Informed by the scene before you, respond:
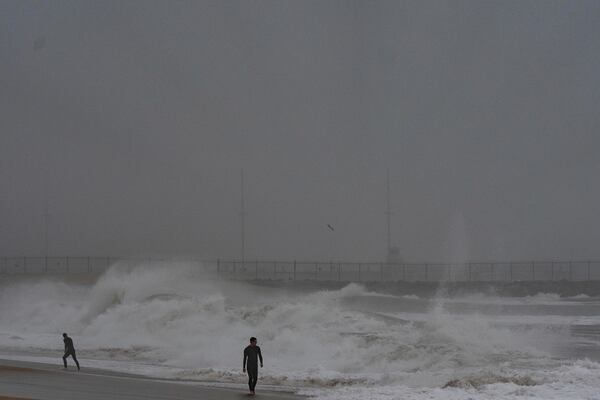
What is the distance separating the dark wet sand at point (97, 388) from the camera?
15289mm

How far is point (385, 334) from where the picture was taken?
27.8 m

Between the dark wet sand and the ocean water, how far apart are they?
4.53 feet

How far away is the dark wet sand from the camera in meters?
15.3

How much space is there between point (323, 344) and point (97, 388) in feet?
40.9

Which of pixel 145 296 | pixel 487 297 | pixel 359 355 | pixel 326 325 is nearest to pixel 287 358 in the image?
pixel 359 355

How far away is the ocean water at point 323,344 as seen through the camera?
54.1 feet

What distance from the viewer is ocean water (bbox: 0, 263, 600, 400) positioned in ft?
54.1

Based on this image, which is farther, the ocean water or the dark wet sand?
the ocean water

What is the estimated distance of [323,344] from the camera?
1078 inches

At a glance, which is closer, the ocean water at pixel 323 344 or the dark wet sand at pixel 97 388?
the dark wet sand at pixel 97 388

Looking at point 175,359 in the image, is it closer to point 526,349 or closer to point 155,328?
point 155,328

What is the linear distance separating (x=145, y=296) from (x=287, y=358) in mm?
22732

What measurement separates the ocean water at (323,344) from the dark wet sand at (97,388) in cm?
138

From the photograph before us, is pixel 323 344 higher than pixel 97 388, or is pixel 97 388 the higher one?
pixel 97 388
